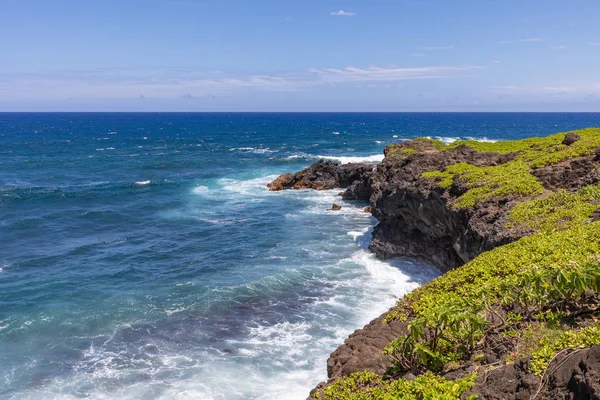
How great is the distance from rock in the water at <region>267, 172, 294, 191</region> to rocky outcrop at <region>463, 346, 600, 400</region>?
52942 mm

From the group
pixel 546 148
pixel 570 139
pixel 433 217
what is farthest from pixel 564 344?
pixel 570 139

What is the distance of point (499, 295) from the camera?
11.8 metres

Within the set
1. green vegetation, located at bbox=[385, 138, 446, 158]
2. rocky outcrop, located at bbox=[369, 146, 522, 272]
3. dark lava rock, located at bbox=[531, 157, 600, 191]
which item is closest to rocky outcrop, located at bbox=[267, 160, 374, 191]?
green vegetation, located at bbox=[385, 138, 446, 158]

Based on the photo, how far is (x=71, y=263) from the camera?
32781 millimetres

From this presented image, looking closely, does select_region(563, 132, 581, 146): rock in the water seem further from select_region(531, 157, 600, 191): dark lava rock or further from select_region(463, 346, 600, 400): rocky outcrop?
select_region(463, 346, 600, 400): rocky outcrop

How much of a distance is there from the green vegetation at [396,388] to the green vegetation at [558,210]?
34.2 ft

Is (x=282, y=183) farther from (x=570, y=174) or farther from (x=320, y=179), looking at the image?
(x=570, y=174)

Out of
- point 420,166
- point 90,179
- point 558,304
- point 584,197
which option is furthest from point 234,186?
point 558,304

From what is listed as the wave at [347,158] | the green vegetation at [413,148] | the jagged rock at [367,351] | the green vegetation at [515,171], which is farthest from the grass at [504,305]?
the wave at [347,158]

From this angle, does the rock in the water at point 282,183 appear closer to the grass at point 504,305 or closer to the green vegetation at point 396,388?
the grass at point 504,305

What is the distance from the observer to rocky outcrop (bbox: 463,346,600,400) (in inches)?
266

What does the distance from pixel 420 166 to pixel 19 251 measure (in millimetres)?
31585

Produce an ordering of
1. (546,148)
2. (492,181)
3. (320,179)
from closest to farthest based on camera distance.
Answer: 1. (492,181)
2. (546,148)
3. (320,179)

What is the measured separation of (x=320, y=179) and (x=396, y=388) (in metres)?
53.9
